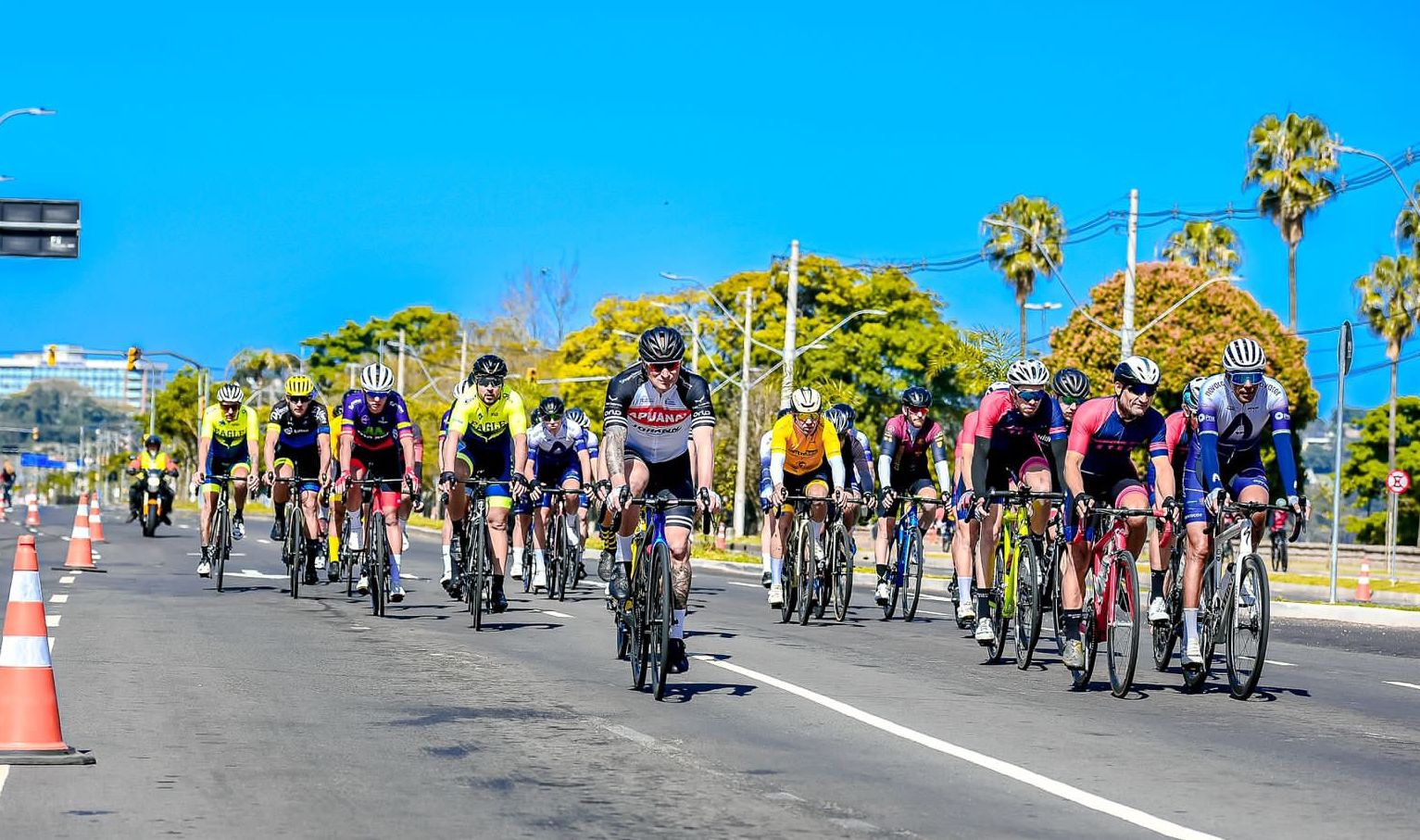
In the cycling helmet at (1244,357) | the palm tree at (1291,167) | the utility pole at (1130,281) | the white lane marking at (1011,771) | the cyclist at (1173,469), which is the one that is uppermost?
the palm tree at (1291,167)

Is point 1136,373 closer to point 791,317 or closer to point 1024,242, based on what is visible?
point 791,317

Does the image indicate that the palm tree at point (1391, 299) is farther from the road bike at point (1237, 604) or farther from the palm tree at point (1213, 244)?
the road bike at point (1237, 604)

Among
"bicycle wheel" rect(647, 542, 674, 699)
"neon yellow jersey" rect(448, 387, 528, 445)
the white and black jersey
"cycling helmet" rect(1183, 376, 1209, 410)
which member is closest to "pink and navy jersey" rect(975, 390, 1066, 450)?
"cycling helmet" rect(1183, 376, 1209, 410)

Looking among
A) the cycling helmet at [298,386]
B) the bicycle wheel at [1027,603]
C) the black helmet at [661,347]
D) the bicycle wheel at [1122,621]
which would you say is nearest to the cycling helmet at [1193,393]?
the bicycle wheel at [1122,621]

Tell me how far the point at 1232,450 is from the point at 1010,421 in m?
2.30

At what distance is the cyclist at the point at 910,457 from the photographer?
18.8m

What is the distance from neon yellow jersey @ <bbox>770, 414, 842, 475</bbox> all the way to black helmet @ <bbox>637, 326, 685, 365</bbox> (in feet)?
20.0

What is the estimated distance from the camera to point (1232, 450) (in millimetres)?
12914

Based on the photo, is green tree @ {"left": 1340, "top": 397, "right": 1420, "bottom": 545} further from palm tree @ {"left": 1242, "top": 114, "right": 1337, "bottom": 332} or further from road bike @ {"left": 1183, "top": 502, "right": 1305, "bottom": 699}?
road bike @ {"left": 1183, "top": 502, "right": 1305, "bottom": 699}

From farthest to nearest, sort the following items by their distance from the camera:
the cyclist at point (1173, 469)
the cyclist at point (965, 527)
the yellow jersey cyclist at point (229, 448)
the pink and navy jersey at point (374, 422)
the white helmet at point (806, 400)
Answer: the yellow jersey cyclist at point (229, 448)
the pink and navy jersey at point (374, 422)
the white helmet at point (806, 400)
the cyclist at point (965, 527)
the cyclist at point (1173, 469)

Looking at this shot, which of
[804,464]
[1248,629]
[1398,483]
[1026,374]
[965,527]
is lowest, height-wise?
[1248,629]

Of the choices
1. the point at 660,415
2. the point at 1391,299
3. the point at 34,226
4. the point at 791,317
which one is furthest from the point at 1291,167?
the point at 660,415

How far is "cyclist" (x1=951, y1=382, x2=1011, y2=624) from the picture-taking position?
15.1 meters

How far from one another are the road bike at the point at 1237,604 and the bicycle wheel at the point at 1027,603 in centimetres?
114
